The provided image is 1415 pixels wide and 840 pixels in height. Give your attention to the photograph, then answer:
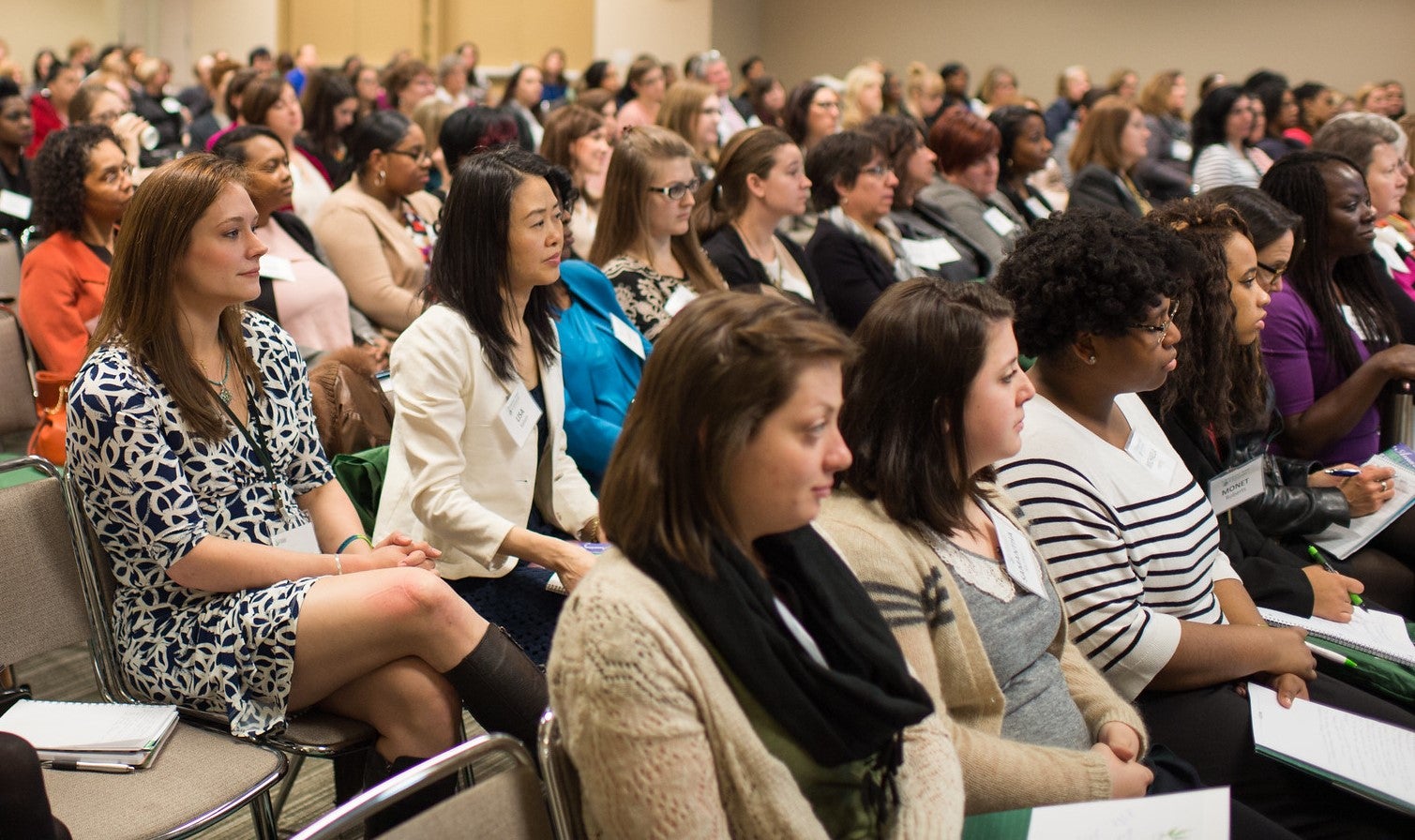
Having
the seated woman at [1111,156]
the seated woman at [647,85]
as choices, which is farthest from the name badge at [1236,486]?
the seated woman at [647,85]

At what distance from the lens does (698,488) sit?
1209 mm

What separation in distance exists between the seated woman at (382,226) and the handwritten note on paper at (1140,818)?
2.95 m

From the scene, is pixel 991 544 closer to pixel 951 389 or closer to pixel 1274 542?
pixel 951 389

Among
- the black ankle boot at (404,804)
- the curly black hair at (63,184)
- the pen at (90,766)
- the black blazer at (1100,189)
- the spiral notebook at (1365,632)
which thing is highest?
the curly black hair at (63,184)

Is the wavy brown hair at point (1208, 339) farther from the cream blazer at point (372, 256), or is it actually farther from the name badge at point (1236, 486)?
the cream blazer at point (372, 256)

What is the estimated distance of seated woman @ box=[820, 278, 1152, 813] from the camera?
5.05ft

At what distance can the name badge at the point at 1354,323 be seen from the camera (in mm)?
3349

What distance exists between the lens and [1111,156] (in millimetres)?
6102

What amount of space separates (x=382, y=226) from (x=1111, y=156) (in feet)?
12.2

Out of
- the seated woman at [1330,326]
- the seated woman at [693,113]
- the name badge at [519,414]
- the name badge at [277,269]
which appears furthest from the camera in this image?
the seated woman at [693,113]

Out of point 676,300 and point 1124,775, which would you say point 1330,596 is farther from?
point 676,300

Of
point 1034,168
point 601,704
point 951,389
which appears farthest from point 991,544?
point 1034,168

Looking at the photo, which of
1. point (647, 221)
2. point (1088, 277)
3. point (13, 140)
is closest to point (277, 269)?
point (647, 221)

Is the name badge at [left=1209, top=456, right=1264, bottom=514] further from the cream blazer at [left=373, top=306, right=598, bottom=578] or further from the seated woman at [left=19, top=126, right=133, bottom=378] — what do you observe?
the seated woman at [left=19, top=126, right=133, bottom=378]
